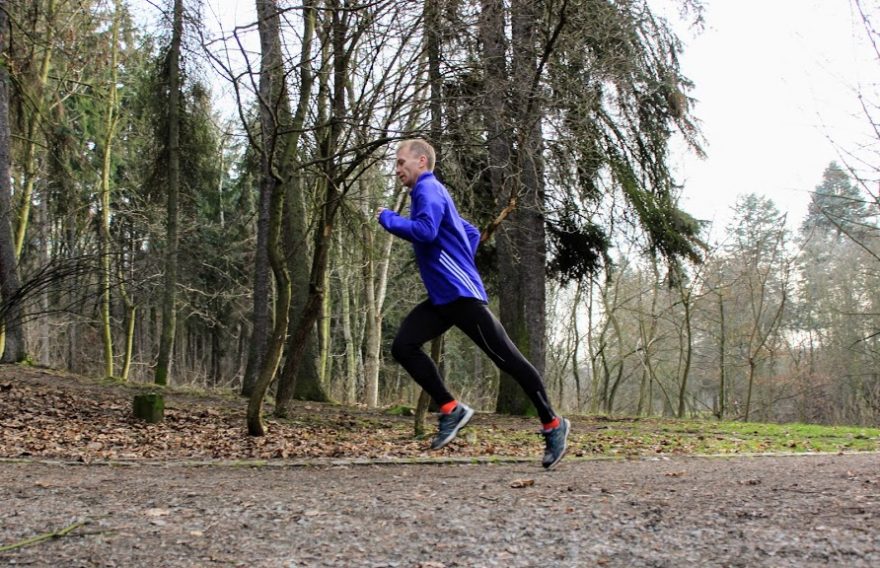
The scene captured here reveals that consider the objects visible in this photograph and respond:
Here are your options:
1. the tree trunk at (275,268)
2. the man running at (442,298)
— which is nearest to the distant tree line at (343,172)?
the tree trunk at (275,268)

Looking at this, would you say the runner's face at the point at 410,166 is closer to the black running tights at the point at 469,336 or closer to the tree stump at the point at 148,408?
the black running tights at the point at 469,336

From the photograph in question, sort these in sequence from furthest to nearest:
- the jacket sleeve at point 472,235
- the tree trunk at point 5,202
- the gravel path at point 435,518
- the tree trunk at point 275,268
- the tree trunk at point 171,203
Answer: the tree trunk at point 171,203 → the tree trunk at point 5,202 → the tree trunk at point 275,268 → the jacket sleeve at point 472,235 → the gravel path at point 435,518

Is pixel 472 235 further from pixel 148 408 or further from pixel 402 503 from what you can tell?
pixel 148 408

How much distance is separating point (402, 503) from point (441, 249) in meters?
1.54

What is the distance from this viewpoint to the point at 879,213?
10.4 meters

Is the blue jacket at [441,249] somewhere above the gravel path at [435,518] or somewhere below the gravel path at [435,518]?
above

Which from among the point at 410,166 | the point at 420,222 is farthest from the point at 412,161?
the point at 420,222

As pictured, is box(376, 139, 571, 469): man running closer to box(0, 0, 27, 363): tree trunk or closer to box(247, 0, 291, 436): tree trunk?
box(247, 0, 291, 436): tree trunk

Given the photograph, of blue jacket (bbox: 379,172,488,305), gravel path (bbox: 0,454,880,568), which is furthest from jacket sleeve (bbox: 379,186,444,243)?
gravel path (bbox: 0,454,880,568)

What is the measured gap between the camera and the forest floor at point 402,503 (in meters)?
2.93

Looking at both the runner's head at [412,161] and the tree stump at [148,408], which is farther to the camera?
the tree stump at [148,408]

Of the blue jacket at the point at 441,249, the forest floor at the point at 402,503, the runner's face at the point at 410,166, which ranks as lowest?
the forest floor at the point at 402,503

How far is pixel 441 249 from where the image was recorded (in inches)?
182

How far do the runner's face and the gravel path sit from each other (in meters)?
1.92
